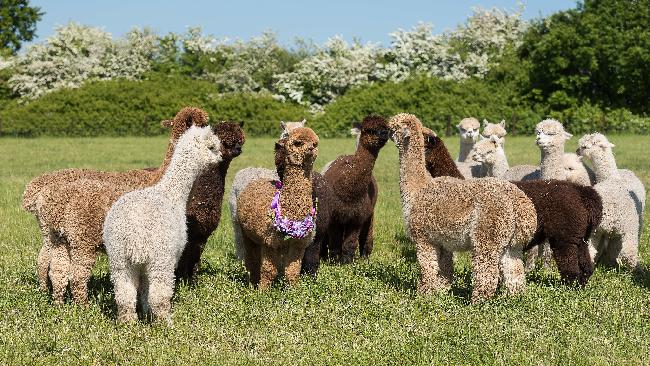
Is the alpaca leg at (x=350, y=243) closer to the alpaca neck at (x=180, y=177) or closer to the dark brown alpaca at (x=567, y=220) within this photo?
the dark brown alpaca at (x=567, y=220)

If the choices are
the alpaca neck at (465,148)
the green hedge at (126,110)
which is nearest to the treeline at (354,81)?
the green hedge at (126,110)

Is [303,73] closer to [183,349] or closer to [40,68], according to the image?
[40,68]

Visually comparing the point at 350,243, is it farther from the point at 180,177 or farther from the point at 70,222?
the point at 70,222

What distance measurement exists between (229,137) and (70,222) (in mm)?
1591

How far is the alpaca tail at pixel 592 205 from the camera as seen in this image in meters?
7.75

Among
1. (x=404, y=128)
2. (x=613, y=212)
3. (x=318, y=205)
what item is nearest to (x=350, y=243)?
(x=318, y=205)

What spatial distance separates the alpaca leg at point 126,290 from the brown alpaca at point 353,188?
10.5ft

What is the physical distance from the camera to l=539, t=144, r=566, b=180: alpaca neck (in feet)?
30.7

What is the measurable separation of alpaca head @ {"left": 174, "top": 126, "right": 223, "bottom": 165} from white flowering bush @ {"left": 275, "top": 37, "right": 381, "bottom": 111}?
37.2m

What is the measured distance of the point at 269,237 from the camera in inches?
292

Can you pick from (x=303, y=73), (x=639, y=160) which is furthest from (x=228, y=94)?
(x=639, y=160)

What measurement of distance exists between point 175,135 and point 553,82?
37239mm

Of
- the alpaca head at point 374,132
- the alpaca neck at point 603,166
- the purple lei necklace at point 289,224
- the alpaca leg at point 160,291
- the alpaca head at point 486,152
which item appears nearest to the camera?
the alpaca leg at point 160,291

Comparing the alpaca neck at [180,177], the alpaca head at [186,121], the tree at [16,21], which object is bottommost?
the alpaca neck at [180,177]
